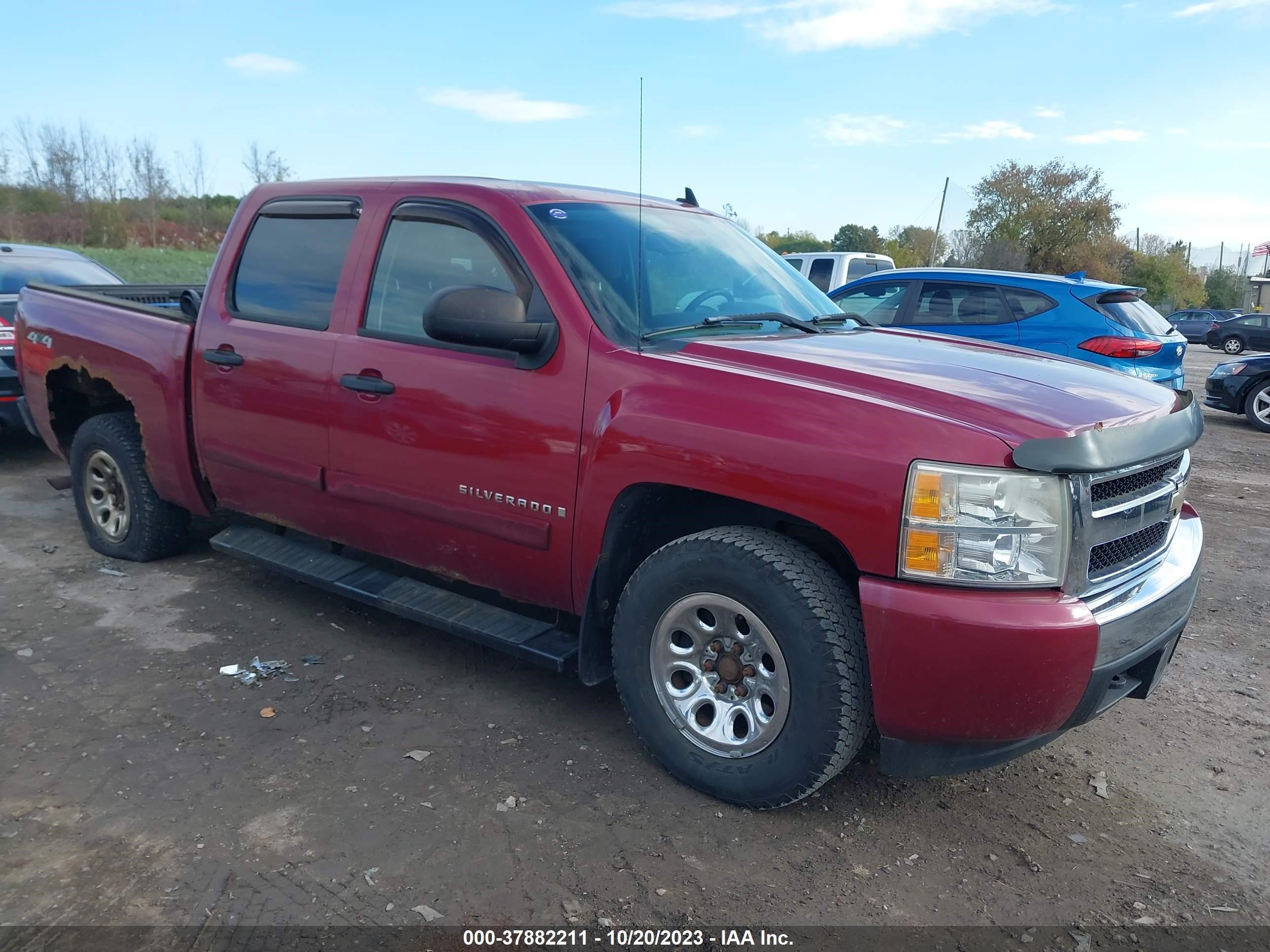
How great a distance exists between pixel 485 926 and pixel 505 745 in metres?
0.97

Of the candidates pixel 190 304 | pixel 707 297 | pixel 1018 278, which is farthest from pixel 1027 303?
pixel 190 304

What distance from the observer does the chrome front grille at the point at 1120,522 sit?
2576 millimetres

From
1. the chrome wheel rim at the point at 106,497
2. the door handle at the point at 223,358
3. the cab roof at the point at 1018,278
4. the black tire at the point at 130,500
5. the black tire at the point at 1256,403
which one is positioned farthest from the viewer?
the black tire at the point at 1256,403

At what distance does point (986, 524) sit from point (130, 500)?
4.34 m

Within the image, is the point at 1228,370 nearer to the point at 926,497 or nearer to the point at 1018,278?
the point at 1018,278

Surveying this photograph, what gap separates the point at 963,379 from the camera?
296 centimetres

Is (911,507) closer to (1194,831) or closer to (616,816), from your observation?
(616,816)

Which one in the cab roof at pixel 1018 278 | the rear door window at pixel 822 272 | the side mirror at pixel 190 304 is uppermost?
the rear door window at pixel 822 272

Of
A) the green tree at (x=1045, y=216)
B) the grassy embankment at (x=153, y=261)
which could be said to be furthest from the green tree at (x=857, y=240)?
the grassy embankment at (x=153, y=261)

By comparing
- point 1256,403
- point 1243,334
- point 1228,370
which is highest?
point 1228,370

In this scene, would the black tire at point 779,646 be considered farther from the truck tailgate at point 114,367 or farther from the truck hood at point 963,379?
the truck tailgate at point 114,367

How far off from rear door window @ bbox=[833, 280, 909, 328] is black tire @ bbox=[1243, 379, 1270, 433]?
6.36 meters

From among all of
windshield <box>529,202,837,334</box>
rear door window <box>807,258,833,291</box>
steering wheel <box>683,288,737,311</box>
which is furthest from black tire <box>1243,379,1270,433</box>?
steering wheel <box>683,288,737,311</box>

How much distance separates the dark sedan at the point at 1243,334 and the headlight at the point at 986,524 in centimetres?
3357
